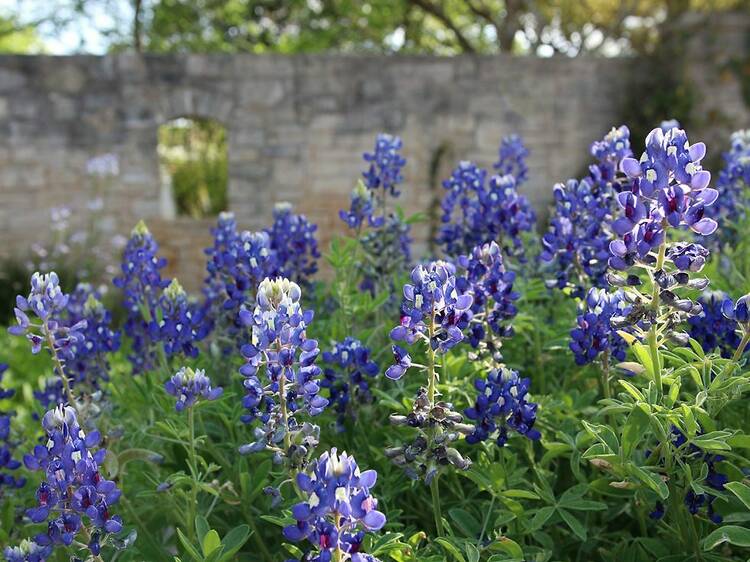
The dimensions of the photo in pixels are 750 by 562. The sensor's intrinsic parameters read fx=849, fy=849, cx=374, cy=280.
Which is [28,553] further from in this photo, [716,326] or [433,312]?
[716,326]

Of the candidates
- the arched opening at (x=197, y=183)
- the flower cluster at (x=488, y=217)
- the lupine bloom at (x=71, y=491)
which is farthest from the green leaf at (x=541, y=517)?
the arched opening at (x=197, y=183)

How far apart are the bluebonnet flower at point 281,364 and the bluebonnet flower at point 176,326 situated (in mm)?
745

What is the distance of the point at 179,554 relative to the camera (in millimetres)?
2213

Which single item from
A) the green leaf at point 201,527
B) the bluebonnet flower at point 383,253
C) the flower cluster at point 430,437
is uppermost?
the bluebonnet flower at point 383,253

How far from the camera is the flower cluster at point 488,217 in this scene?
2855 millimetres

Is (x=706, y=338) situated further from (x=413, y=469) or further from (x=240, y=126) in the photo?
(x=240, y=126)

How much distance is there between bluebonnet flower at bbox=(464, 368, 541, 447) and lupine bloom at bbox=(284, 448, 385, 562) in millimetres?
641

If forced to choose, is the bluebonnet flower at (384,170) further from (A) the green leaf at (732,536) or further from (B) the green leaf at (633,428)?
(A) the green leaf at (732,536)

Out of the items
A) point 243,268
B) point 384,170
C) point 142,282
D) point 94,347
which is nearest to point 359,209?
point 384,170

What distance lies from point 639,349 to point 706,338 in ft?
1.87

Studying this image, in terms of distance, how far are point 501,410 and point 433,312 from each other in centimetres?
37

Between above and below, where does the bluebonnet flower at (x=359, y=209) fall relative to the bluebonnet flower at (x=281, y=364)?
above

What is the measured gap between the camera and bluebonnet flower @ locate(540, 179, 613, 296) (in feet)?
8.30

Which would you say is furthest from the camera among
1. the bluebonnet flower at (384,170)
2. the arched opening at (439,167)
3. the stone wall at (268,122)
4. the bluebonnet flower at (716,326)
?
the arched opening at (439,167)
